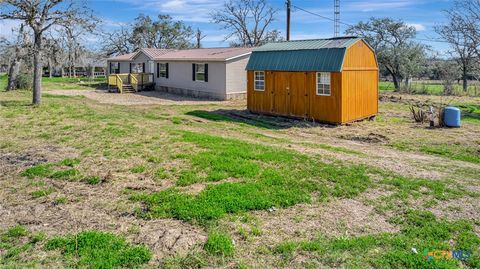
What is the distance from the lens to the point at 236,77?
23.3 m

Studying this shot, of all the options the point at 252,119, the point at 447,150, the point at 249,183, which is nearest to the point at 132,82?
the point at 252,119

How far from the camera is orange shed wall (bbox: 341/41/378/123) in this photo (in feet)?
46.0

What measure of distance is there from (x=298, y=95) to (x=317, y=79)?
107 cm

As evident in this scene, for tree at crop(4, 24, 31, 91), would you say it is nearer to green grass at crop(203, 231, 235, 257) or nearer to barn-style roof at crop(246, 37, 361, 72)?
barn-style roof at crop(246, 37, 361, 72)

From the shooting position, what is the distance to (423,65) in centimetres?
3591

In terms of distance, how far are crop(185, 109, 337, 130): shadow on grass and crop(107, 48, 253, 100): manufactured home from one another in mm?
5109

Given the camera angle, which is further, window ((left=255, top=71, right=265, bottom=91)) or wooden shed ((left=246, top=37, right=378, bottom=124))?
window ((left=255, top=71, right=265, bottom=91))

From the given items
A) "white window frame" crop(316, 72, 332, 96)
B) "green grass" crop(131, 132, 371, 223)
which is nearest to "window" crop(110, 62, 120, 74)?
"white window frame" crop(316, 72, 332, 96)

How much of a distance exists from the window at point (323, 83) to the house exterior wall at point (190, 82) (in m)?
9.35

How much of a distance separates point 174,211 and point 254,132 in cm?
754

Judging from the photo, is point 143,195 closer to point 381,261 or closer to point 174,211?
point 174,211

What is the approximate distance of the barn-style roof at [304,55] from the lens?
45.2 ft

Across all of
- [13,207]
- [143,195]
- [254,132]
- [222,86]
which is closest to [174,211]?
[143,195]

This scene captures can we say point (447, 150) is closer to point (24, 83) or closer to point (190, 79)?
point (190, 79)
